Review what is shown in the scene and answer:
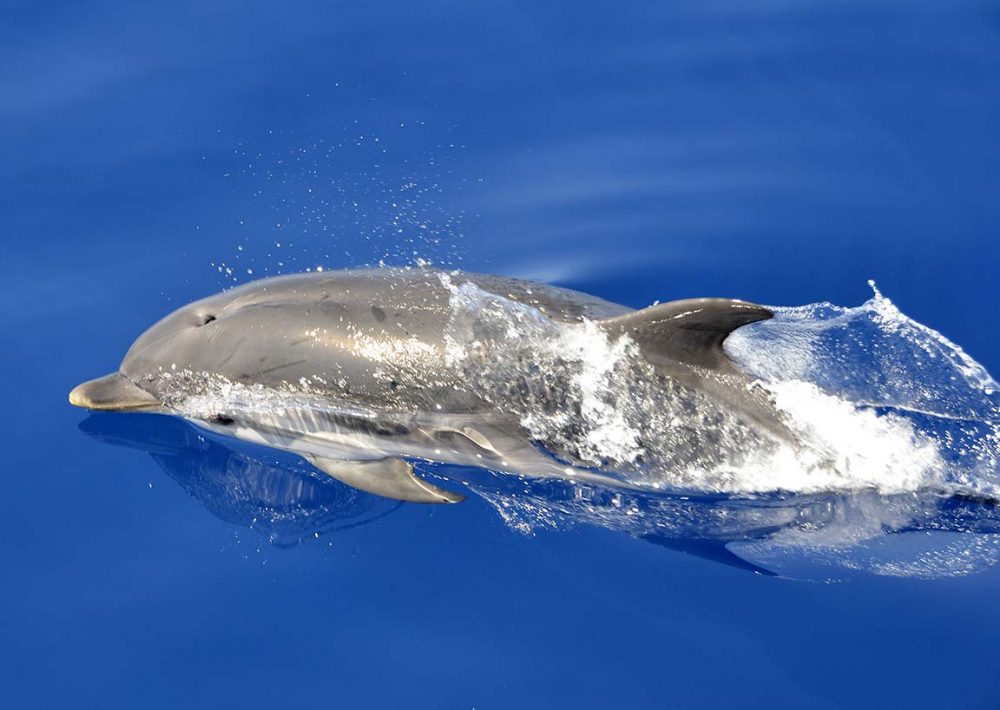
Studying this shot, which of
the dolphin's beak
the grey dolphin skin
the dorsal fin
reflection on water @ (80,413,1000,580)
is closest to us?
the dorsal fin

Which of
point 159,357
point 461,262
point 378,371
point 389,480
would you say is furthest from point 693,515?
point 159,357

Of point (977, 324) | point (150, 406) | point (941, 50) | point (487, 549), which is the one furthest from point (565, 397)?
point (941, 50)

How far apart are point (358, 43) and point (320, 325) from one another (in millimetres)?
3765

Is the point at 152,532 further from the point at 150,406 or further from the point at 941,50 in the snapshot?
the point at 941,50

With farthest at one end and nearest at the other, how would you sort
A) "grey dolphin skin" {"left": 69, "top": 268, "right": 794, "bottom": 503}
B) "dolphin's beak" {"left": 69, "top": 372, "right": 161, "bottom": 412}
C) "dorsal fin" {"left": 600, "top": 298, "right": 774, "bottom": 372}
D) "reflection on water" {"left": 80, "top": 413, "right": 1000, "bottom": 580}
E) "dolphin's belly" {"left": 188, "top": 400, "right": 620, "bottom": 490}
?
"dolphin's beak" {"left": 69, "top": 372, "right": 161, "bottom": 412}, "dolphin's belly" {"left": 188, "top": 400, "right": 620, "bottom": 490}, "grey dolphin skin" {"left": 69, "top": 268, "right": 794, "bottom": 503}, "reflection on water" {"left": 80, "top": 413, "right": 1000, "bottom": 580}, "dorsal fin" {"left": 600, "top": 298, "right": 774, "bottom": 372}

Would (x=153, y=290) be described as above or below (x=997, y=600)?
above

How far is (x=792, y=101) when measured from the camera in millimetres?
8570

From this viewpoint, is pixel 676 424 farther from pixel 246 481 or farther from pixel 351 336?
pixel 246 481

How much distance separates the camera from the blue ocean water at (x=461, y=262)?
18.0 ft

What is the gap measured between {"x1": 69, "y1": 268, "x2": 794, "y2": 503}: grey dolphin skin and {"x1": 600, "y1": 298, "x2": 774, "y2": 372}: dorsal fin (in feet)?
0.03

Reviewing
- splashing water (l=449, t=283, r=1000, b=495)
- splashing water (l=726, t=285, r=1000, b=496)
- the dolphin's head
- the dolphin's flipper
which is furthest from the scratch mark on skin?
splashing water (l=726, t=285, r=1000, b=496)

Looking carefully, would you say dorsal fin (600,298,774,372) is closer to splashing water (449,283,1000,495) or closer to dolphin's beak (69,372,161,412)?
splashing water (449,283,1000,495)

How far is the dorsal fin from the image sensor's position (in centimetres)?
545

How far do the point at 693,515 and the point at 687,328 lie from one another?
103cm
